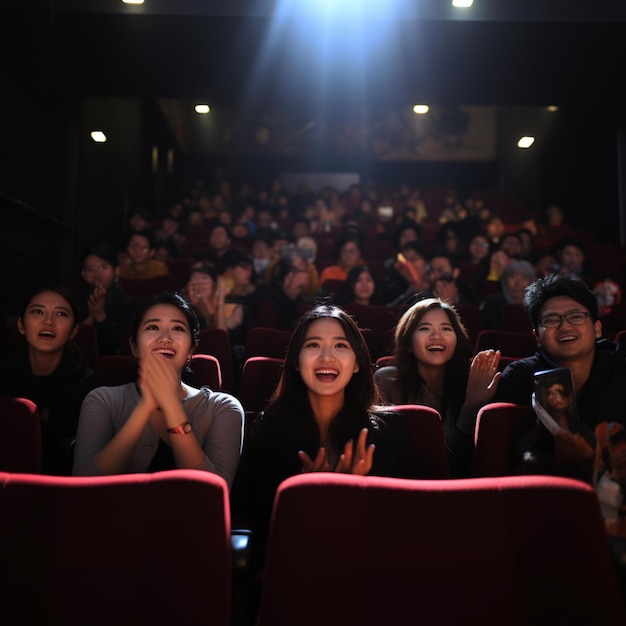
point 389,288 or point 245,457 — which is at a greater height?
point 389,288

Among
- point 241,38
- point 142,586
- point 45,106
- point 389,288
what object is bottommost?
point 142,586

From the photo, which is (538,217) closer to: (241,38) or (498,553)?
(241,38)

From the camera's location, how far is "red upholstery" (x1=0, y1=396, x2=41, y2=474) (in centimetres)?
78

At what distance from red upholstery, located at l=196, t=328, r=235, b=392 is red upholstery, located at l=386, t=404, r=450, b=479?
76 cm

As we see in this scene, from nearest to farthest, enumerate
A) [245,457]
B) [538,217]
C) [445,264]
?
[245,457] → [445,264] → [538,217]

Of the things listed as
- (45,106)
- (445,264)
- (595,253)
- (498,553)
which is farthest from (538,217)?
(498,553)

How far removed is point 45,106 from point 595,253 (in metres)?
3.20

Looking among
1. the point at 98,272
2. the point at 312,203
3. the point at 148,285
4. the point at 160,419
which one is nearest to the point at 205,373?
the point at 160,419

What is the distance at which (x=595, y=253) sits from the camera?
349cm

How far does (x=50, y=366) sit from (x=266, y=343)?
58cm

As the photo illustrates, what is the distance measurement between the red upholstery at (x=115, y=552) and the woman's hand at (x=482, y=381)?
2.38 ft

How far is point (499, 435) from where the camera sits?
84 cm

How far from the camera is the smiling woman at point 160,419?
0.83m

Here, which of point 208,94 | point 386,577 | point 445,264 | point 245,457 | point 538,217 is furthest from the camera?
point 538,217
